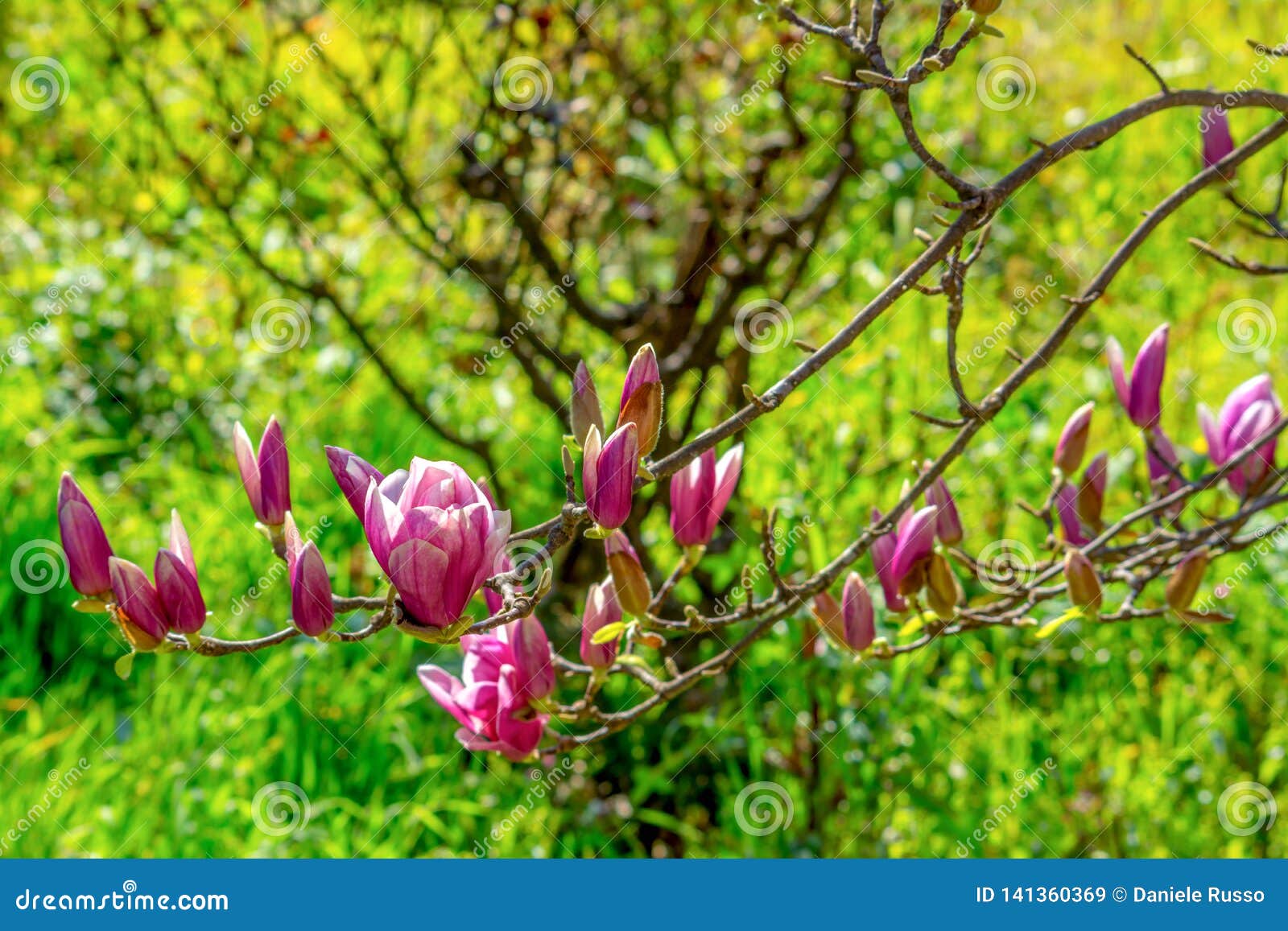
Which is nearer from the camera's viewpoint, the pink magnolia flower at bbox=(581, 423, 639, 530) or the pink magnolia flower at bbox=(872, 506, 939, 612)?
the pink magnolia flower at bbox=(581, 423, 639, 530)

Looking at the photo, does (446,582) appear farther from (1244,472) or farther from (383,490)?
(1244,472)

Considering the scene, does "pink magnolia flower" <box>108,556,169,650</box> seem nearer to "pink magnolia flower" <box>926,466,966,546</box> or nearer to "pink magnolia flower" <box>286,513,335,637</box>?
"pink magnolia flower" <box>286,513,335,637</box>

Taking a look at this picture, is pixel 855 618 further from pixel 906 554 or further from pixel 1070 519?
pixel 1070 519

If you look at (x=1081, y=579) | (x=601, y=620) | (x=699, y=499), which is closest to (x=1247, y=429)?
(x=1081, y=579)

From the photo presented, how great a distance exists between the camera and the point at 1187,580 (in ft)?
4.08

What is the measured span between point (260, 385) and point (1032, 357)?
2.38 metres

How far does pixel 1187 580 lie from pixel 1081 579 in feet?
0.45

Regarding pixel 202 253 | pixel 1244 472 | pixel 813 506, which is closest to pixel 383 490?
pixel 1244 472

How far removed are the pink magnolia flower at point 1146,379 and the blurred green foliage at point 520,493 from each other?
0.75 meters

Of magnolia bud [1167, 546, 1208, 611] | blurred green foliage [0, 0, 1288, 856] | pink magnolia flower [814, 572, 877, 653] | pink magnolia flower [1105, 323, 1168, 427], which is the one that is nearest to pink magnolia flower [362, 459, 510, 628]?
pink magnolia flower [814, 572, 877, 653]

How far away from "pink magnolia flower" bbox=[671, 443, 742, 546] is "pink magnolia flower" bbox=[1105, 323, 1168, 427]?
53 centimetres

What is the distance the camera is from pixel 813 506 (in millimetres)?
2232

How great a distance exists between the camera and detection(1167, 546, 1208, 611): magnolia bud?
1230 millimetres

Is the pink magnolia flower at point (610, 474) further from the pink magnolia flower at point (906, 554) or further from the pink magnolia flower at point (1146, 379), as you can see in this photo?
the pink magnolia flower at point (1146, 379)
